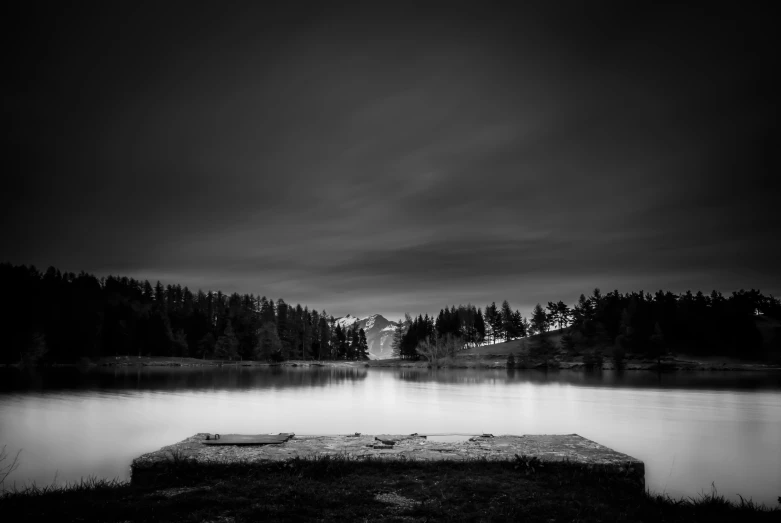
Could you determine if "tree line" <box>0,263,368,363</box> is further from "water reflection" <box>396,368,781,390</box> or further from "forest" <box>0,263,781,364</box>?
"water reflection" <box>396,368,781,390</box>

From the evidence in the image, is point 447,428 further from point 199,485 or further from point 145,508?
point 145,508

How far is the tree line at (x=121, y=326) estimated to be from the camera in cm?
10500

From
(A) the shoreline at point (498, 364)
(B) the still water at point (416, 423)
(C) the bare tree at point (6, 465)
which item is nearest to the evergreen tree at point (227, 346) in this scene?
(A) the shoreline at point (498, 364)

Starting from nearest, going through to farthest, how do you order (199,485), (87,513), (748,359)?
(87,513), (199,485), (748,359)

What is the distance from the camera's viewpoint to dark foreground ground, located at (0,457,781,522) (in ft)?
32.4

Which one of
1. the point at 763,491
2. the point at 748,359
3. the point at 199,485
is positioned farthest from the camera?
the point at 748,359

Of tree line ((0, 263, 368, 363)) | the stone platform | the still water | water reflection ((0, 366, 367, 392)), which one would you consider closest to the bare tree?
the still water

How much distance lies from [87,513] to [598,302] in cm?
18264

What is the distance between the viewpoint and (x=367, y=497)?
11.2 meters

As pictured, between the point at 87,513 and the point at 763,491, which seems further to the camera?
the point at 763,491

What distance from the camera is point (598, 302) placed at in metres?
172

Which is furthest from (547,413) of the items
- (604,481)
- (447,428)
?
(604,481)

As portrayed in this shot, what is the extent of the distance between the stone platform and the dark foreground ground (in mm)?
533

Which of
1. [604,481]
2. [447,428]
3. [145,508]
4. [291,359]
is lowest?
[291,359]
